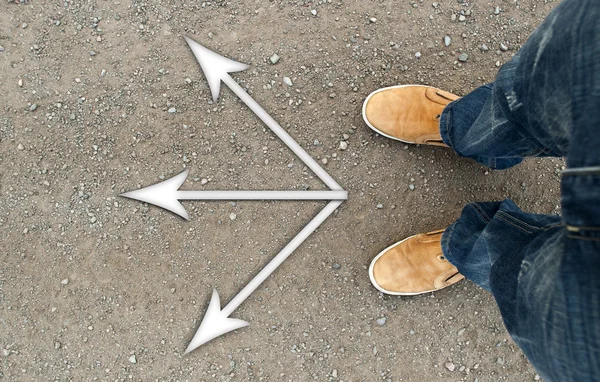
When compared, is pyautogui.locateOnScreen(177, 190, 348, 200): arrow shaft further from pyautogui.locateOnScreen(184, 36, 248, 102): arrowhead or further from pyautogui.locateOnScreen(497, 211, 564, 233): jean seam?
pyautogui.locateOnScreen(497, 211, 564, 233): jean seam

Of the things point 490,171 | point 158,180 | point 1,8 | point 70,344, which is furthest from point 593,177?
point 1,8

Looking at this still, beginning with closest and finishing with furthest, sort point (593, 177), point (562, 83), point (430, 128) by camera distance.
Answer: point (593, 177) < point (562, 83) < point (430, 128)

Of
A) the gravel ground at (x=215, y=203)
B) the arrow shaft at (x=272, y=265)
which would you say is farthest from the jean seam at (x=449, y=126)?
the arrow shaft at (x=272, y=265)

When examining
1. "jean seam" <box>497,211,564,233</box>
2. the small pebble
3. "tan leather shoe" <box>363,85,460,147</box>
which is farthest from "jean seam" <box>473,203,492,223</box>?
the small pebble

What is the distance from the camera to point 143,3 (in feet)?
5.76

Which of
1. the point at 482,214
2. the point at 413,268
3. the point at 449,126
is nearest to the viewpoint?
the point at 482,214

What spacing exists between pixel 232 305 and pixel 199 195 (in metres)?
0.49

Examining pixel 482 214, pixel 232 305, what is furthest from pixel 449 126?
pixel 232 305

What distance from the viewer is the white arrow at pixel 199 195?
1705 millimetres

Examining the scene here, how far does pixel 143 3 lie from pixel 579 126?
1.72m

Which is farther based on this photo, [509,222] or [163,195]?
[163,195]

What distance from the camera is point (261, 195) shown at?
171cm

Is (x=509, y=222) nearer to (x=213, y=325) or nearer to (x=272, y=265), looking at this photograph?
(x=272, y=265)

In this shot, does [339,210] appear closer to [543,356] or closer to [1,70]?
[543,356]
